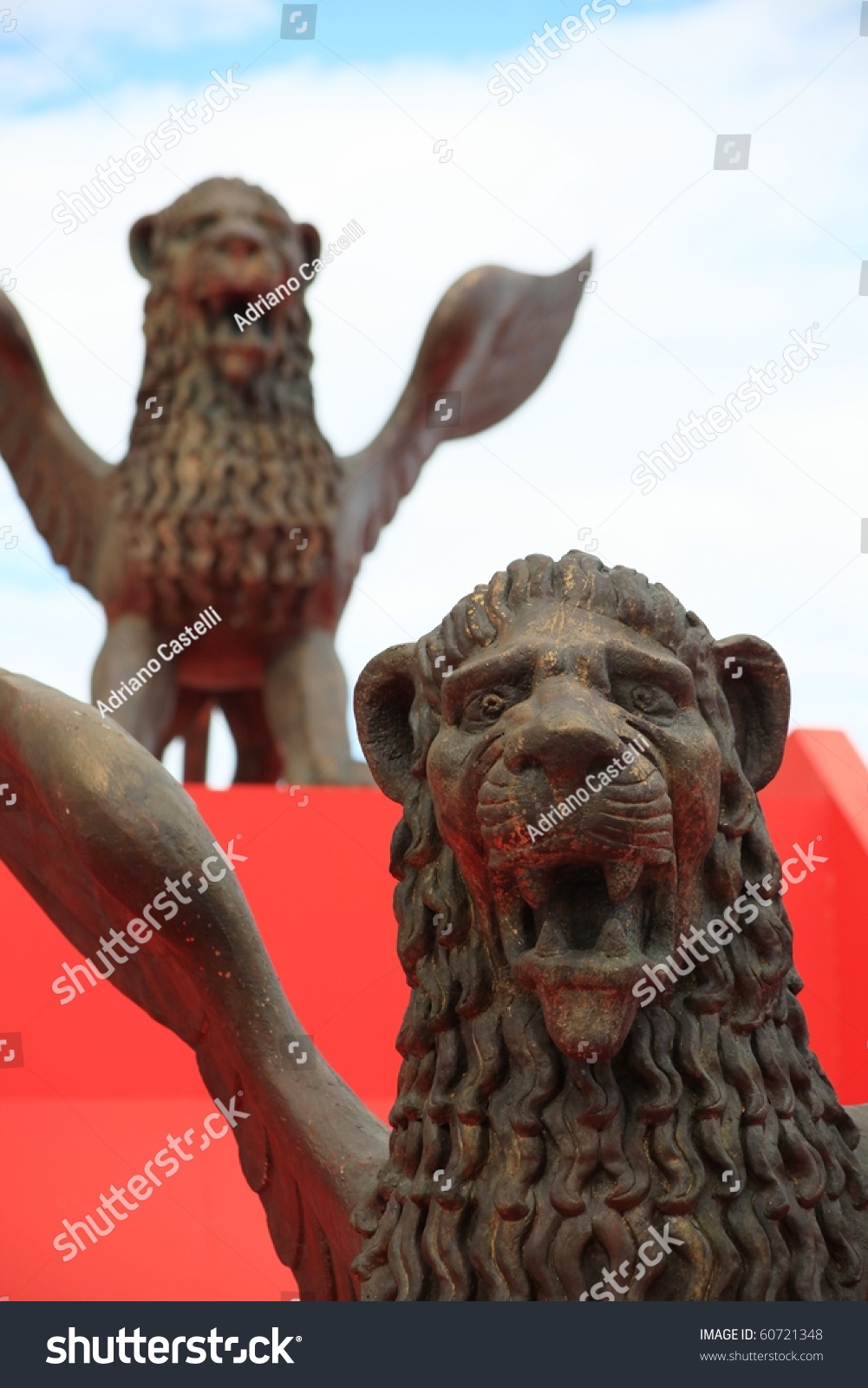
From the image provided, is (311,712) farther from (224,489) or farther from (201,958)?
(201,958)

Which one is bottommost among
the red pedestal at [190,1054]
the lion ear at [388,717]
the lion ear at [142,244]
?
the red pedestal at [190,1054]

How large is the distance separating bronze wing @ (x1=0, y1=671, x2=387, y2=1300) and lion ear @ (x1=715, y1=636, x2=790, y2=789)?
0.57 meters

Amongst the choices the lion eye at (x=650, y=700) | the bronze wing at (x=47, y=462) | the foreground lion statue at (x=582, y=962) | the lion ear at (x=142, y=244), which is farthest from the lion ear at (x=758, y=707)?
the lion ear at (x=142, y=244)

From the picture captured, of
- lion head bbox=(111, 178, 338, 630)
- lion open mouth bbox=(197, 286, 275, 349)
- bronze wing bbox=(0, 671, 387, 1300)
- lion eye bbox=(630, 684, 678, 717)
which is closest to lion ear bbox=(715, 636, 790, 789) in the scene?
lion eye bbox=(630, 684, 678, 717)

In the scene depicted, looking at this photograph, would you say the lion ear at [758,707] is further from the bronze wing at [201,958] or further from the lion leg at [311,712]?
the lion leg at [311,712]

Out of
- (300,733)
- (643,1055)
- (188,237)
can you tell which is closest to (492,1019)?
(643,1055)

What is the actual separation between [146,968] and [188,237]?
7.08ft

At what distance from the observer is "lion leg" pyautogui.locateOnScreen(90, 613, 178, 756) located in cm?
392

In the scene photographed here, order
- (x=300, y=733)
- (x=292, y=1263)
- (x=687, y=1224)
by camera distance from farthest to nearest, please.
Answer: (x=300, y=733) < (x=292, y=1263) < (x=687, y=1224)

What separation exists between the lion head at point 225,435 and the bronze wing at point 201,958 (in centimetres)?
169

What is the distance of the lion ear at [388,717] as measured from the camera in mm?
2018

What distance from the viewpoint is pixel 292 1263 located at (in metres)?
2.23

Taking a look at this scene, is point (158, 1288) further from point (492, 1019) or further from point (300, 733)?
point (300, 733)

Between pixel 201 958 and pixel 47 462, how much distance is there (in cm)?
234
